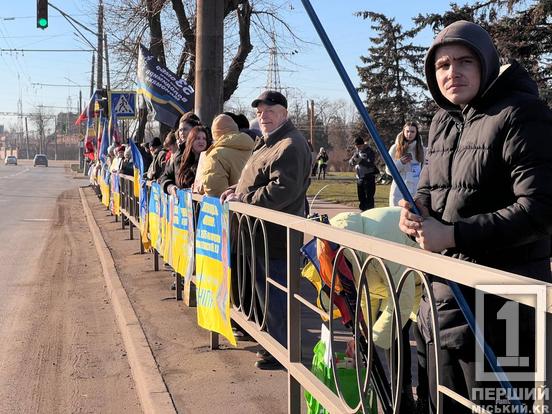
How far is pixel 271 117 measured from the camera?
5000 mm

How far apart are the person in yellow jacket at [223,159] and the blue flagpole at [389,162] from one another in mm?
3258

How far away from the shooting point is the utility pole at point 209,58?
877 centimetres

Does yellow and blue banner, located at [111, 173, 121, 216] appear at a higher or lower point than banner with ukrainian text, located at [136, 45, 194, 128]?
lower

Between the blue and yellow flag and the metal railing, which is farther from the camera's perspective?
the blue and yellow flag

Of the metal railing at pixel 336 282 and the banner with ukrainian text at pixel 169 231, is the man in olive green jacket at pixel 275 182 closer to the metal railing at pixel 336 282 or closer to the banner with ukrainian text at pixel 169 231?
the metal railing at pixel 336 282

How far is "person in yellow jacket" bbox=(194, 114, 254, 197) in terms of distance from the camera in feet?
19.0

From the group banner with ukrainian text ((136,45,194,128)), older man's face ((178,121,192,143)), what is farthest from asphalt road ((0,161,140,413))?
banner with ukrainian text ((136,45,194,128))

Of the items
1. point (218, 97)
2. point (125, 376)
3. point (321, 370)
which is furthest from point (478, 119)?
point (218, 97)

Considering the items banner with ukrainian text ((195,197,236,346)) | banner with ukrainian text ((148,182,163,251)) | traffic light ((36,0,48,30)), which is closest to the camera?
banner with ukrainian text ((195,197,236,346))

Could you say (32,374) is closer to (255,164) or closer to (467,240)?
(255,164)

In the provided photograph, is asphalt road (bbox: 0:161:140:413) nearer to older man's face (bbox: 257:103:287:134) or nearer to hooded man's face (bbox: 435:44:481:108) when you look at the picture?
older man's face (bbox: 257:103:287:134)

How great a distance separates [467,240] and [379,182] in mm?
38628

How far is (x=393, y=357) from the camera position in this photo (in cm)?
275

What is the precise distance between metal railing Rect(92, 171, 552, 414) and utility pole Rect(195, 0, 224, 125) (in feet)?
13.9
